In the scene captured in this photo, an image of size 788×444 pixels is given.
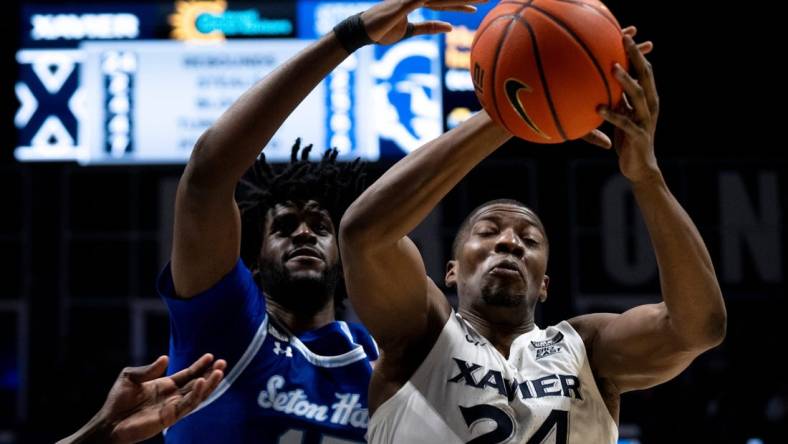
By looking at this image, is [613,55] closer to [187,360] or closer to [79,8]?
[187,360]

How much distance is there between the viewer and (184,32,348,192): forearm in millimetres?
2840

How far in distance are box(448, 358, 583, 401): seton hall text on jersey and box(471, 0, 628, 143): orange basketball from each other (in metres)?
0.73

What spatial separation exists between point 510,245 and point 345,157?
453 cm

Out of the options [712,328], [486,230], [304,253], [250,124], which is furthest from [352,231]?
[712,328]

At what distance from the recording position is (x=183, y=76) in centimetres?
812

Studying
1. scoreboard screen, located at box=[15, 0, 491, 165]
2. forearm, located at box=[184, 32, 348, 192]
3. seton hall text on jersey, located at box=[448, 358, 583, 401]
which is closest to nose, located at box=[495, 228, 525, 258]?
seton hall text on jersey, located at box=[448, 358, 583, 401]

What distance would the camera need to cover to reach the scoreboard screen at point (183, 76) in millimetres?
7871

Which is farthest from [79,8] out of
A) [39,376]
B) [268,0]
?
[39,376]

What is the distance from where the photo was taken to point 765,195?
9219 mm

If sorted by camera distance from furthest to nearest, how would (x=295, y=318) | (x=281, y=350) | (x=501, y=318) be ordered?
(x=295, y=318)
(x=501, y=318)
(x=281, y=350)

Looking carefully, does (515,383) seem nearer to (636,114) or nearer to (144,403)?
(636,114)

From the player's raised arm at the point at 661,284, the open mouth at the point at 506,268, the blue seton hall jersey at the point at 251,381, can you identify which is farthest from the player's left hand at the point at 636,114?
the blue seton hall jersey at the point at 251,381

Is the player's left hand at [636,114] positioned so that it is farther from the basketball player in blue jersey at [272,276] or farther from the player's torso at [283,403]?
the player's torso at [283,403]

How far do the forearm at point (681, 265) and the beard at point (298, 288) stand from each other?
1.05 m
